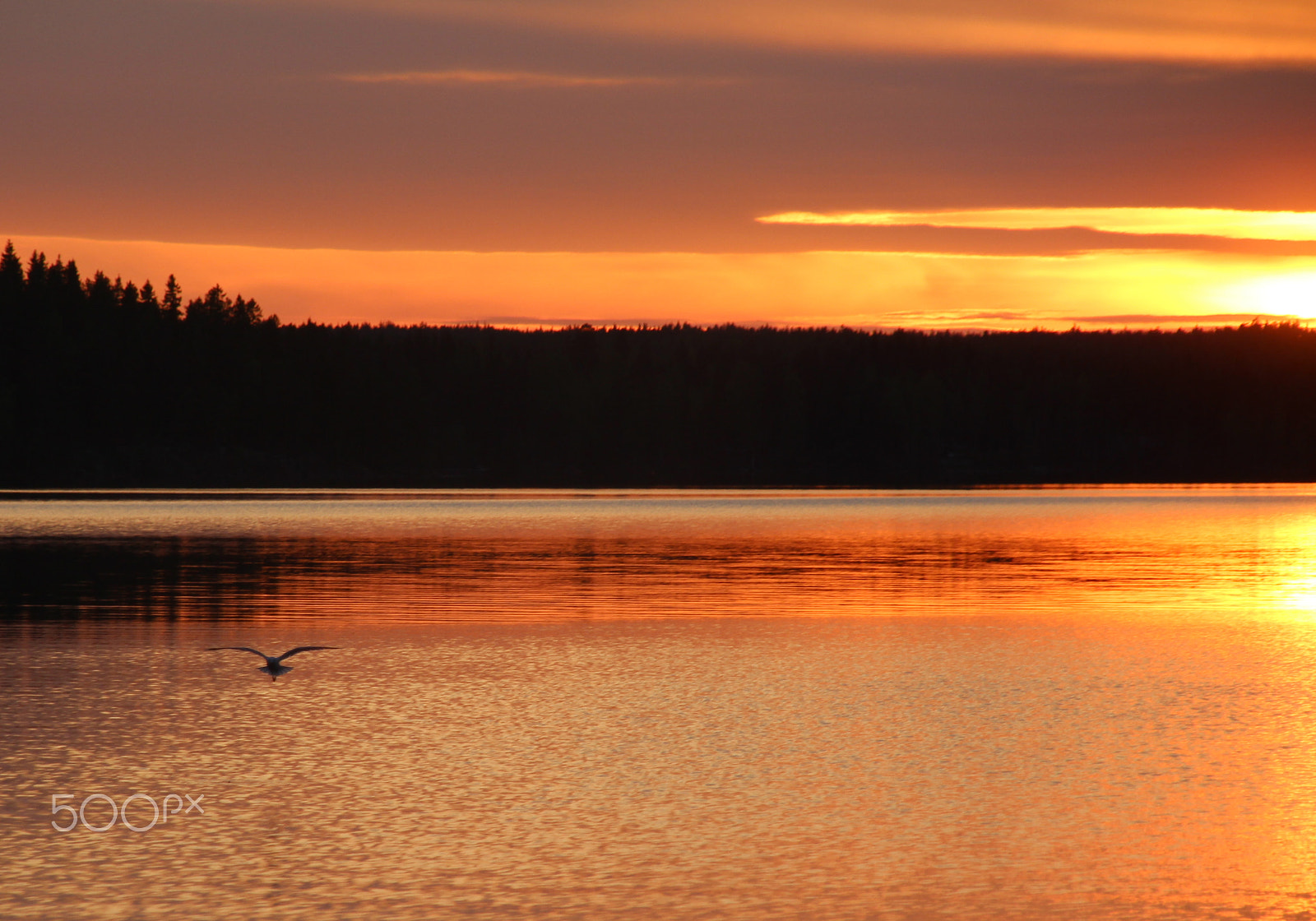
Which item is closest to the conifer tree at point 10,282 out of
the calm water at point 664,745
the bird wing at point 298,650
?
the calm water at point 664,745

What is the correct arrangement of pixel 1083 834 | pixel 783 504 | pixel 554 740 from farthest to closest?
pixel 783 504, pixel 554 740, pixel 1083 834

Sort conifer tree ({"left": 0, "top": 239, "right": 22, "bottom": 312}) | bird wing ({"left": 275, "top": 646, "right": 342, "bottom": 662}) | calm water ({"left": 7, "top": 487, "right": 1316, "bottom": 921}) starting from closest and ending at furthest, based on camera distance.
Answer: calm water ({"left": 7, "top": 487, "right": 1316, "bottom": 921}) → bird wing ({"left": 275, "top": 646, "right": 342, "bottom": 662}) → conifer tree ({"left": 0, "top": 239, "right": 22, "bottom": 312})

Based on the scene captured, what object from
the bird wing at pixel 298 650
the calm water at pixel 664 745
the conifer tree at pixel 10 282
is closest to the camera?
the calm water at pixel 664 745

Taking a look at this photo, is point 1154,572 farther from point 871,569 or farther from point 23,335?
point 23,335

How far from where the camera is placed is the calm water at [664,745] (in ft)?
41.2

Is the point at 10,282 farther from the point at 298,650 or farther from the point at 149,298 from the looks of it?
the point at 298,650

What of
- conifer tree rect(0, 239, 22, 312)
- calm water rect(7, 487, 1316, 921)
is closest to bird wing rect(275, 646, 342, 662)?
calm water rect(7, 487, 1316, 921)

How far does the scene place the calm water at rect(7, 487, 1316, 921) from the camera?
12.6 m

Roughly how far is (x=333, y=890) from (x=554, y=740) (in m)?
6.37

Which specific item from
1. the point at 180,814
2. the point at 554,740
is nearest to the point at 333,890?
the point at 180,814

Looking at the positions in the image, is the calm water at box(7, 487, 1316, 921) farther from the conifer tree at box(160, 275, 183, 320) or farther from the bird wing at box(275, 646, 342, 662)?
the conifer tree at box(160, 275, 183, 320)

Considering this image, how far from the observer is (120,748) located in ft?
58.2

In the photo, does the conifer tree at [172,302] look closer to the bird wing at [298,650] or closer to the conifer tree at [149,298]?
the conifer tree at [149,298]

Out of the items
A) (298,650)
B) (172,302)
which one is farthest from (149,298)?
(298,650)
